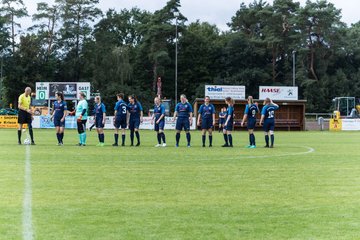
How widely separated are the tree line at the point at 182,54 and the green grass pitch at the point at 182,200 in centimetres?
6811

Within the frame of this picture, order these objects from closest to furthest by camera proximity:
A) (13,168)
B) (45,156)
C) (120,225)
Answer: (120,225) → (13,168) → (45,156)

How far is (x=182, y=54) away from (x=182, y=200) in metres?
79.6

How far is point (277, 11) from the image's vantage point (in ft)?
288

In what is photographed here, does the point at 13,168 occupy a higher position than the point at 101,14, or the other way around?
the point at 101,14

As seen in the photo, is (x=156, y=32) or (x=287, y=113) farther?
(x=156, y=32)

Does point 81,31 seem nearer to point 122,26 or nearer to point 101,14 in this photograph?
point 101,14

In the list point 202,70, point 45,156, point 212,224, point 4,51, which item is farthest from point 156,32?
point 212,224

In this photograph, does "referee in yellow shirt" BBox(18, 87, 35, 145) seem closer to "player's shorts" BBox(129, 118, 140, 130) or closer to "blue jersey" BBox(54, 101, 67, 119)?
"blue jersey" BBox(54, 101, 67, 119)

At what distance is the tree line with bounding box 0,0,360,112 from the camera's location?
82688mm

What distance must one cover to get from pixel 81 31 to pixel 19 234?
3256 inches

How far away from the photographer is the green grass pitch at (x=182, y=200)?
6.36 meters

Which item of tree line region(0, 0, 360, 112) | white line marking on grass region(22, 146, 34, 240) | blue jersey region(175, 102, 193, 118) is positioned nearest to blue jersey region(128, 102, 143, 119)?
blue jersey region(175, 102, 193, 118)

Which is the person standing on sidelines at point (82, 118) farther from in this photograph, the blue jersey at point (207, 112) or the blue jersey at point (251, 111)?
the blue jersey at point (251, 111)

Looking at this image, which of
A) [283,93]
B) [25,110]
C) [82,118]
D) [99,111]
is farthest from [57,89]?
[82,118]
